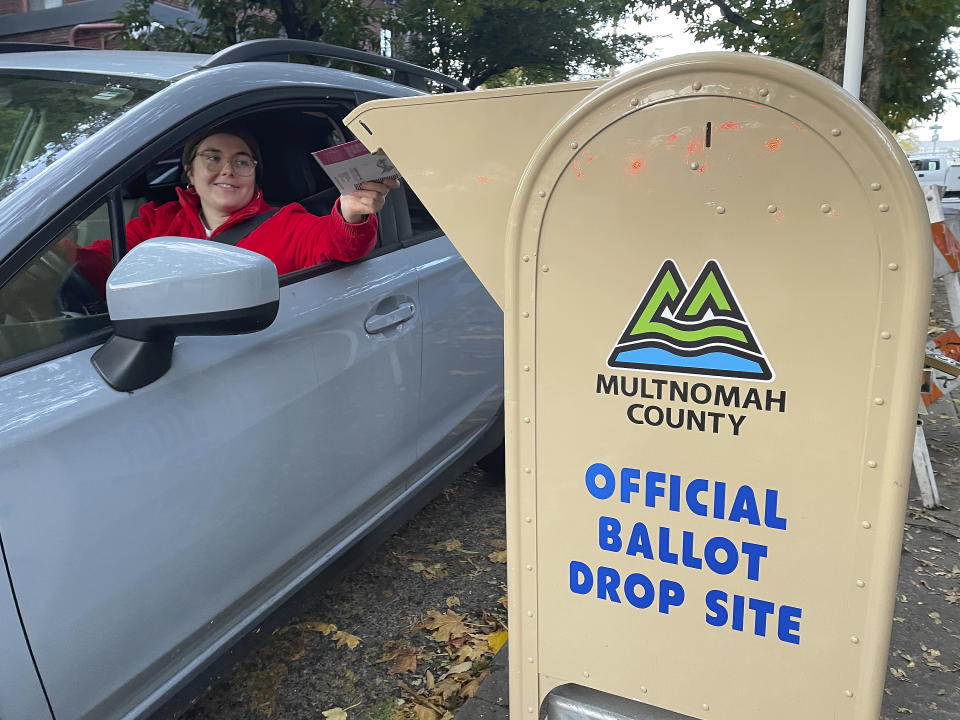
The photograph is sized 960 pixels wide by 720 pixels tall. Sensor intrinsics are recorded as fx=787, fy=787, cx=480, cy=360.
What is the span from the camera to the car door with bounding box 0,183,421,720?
1.53 meters

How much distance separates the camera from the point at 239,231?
7.70 feet

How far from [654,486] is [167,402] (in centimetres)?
107

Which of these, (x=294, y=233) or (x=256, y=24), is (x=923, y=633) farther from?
(x=256, y=24)

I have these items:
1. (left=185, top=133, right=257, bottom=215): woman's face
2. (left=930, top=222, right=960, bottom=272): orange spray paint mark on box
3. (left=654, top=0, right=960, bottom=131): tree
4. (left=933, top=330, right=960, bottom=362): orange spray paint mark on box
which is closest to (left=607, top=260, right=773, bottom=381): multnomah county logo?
(left=185, top=133, right=257, bottom=215): woman's face

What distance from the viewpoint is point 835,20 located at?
18.1ft

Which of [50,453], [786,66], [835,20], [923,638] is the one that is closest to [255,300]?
[50,453]

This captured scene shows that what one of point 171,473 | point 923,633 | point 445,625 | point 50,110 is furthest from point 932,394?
point 50,110

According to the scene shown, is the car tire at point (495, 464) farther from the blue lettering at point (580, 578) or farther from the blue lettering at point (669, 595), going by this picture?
the blue lettering at point (669, 595)

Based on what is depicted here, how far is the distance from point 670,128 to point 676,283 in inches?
10.4

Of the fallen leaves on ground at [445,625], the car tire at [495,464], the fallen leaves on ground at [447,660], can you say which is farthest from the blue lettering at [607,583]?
the car tire at [495,464]

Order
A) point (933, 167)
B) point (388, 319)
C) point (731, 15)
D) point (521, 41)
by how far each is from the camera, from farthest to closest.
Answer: point (933, 167), point (521, 41), point (731, 15), point (388, 319)

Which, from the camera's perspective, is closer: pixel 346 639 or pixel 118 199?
pixel 118 199

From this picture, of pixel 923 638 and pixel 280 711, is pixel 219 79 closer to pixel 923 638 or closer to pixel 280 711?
pixel 280 711

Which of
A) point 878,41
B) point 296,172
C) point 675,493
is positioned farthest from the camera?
point 878,41
